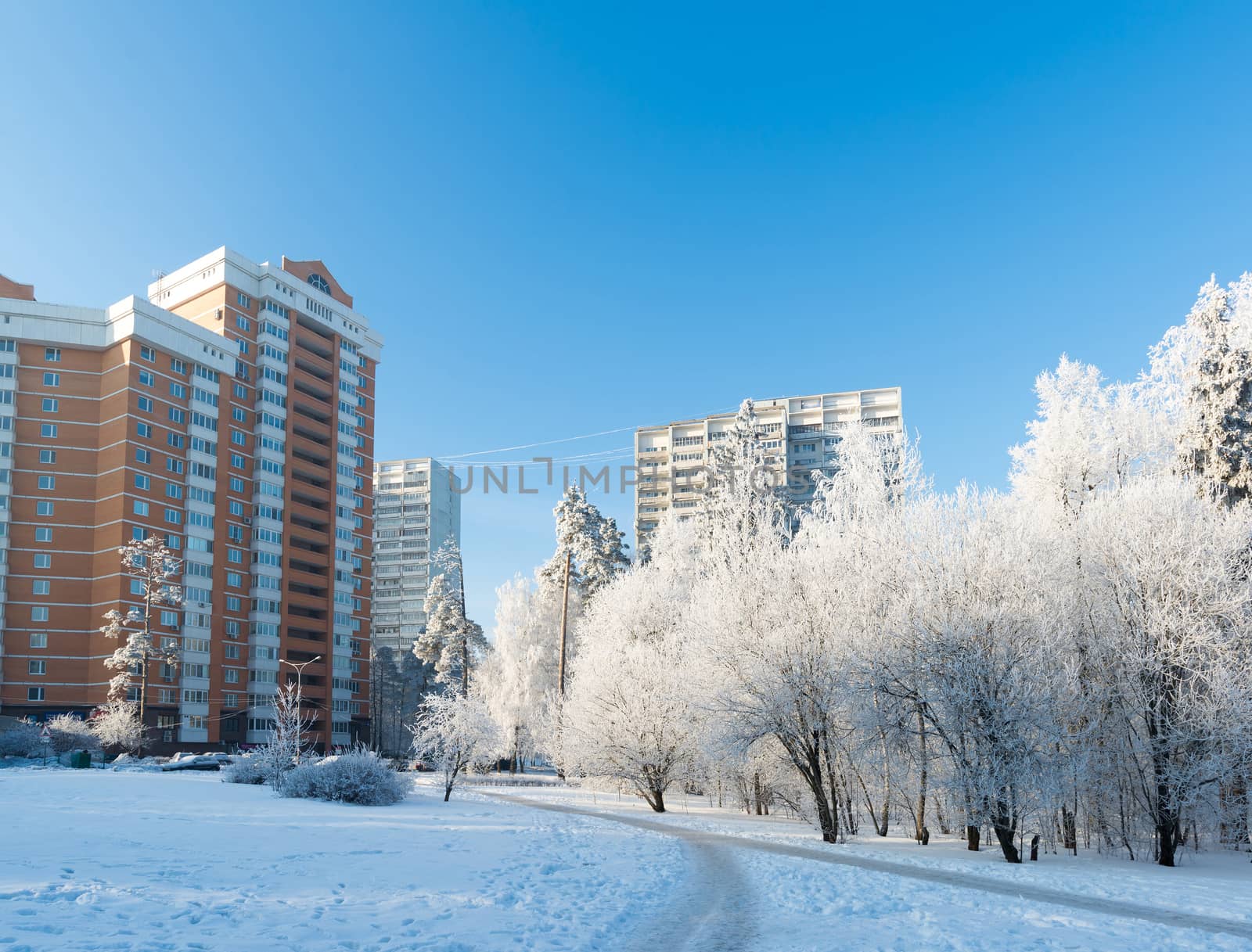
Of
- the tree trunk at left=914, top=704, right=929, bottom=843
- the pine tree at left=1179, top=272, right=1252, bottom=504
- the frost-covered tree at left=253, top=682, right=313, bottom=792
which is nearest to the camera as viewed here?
the tree trunk at left=914, top=704, right=929, bottom=843

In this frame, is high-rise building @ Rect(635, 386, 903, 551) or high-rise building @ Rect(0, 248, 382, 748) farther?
high-rise building @ Rect(635, 386, 903, 551)

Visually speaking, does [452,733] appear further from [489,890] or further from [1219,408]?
[1219,408]

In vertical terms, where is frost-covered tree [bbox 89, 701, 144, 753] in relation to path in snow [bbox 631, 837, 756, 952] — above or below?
below

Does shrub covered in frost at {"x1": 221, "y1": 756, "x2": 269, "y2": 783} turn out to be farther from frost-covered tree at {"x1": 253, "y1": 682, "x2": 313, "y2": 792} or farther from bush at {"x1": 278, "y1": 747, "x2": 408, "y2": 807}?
bush at {"x1": 278, "y1": 747, "x2": 408, "y2": 807}

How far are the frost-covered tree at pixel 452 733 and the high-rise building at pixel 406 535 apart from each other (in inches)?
5150

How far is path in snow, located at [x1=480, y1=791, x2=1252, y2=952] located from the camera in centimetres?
1250

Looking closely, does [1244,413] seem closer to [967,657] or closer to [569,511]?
[967,657]

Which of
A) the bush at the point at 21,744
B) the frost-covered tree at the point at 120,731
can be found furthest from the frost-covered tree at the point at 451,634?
the bush at the point at 21,744

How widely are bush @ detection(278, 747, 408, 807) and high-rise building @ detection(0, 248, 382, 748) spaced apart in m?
47.5

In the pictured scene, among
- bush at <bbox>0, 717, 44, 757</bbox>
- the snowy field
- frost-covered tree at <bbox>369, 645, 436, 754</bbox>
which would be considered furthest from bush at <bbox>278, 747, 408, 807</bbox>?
frost-covered tree at <bbox>369, 645, 436, 754</bbox>

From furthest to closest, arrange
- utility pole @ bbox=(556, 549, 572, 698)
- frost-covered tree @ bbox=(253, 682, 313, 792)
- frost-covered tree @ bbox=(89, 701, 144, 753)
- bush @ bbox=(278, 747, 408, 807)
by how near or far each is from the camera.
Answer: utility pole @ bbox=(556, 549, 572, 698)
frost-covered tree @ bbox=(89, 701, 144, 753)
frost-covered tree @ bbox=(253, 682, 313, 792)
bush @ bbox=(278, 747, 408, 807)

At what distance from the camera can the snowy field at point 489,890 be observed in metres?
10.0

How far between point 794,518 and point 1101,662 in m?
34.1

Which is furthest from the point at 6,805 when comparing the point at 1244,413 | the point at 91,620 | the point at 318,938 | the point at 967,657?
the point at 91,620
